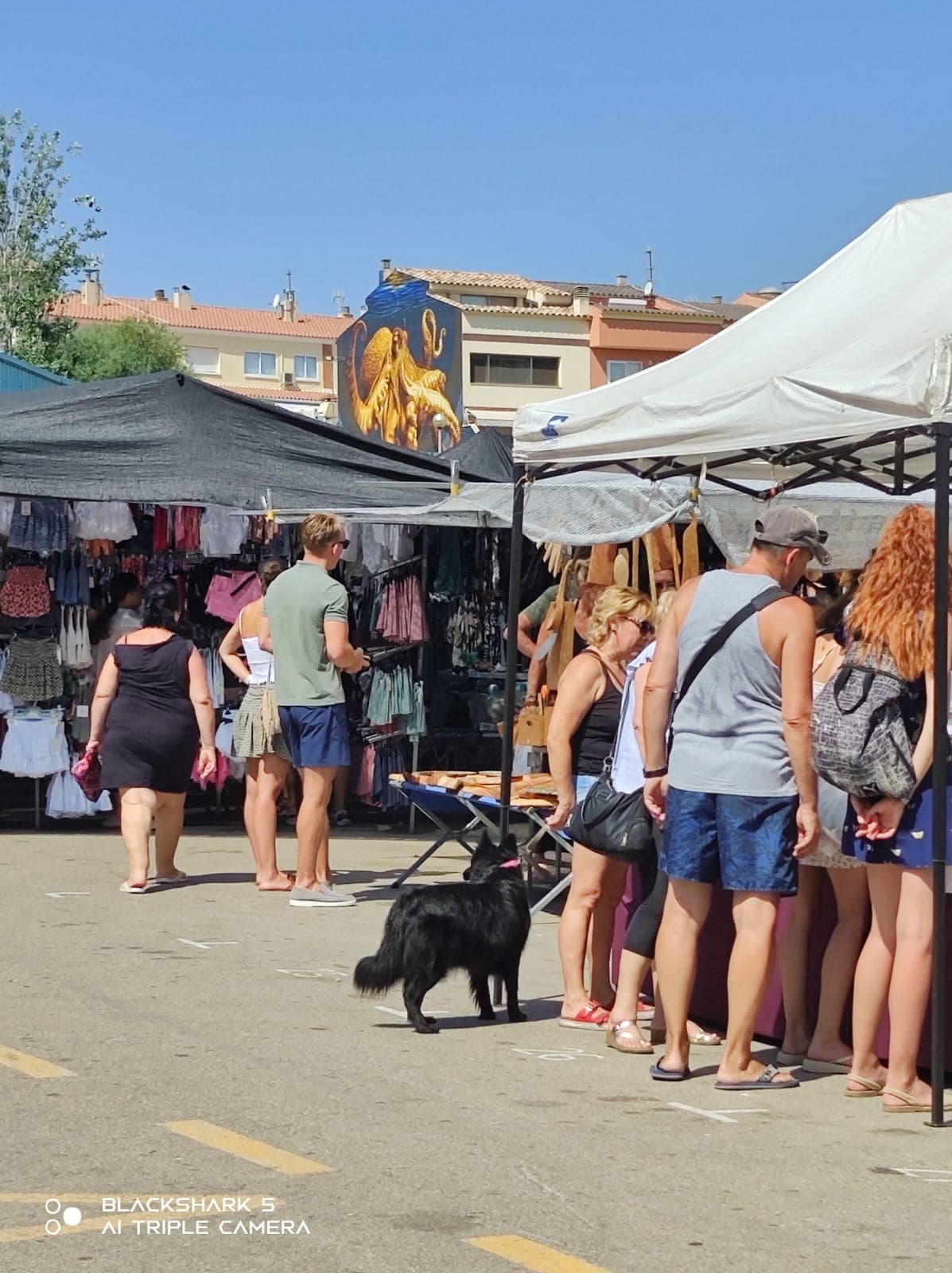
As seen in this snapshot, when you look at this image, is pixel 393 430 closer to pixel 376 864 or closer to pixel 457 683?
pixel 457 683

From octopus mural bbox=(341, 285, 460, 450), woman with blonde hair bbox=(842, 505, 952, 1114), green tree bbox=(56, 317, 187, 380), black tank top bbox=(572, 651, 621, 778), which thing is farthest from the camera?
green tree bbox=(56, 317, 187, 380)

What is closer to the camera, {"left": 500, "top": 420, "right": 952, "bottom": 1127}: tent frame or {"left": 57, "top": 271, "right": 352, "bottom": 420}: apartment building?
{"left": 500, "top": 420, "right": 952, "bottom": 1127}: tent frame

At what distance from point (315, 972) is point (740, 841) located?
287cm

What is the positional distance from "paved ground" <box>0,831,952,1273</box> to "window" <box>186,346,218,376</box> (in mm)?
110113

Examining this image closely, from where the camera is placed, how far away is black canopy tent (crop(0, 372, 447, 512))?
12828mm

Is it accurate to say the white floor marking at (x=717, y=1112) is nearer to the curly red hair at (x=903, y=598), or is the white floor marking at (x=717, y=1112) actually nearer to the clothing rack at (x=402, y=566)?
the curly red hair at (x=903, y=598)

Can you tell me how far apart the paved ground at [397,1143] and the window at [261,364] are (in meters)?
112

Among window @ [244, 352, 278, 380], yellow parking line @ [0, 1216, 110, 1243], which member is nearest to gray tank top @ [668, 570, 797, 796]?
yellow parking line @ [0, 1216, 110, 1243]

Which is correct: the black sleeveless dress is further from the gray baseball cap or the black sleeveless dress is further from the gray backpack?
the gray backpack

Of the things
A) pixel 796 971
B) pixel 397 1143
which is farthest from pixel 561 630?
pixel 397 1143

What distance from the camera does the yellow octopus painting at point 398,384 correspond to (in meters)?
33.0

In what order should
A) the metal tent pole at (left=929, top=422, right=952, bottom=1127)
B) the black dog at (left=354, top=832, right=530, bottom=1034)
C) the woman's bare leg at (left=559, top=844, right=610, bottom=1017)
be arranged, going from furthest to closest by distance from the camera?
the woman's bare leg at (left=559, top=844, right=610, bottom=1017), the black dog at (left=354, top=832, right=530, bottom=1034), the metal tent pole at (left=929, top=422, right=952, bottom=1127)

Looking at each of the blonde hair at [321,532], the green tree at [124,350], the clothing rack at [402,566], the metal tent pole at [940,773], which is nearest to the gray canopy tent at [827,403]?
the metal tent pole at [940,773]

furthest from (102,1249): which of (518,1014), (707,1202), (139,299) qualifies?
(139,299)
